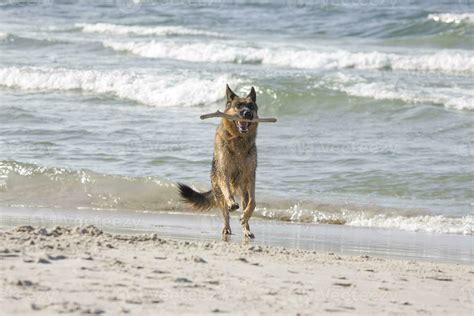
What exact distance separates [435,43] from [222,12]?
9480 mm

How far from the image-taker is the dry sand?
562 cm

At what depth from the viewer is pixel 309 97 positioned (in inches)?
762

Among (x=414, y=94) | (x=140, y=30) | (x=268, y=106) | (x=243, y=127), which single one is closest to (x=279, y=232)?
(x=243, y=127)

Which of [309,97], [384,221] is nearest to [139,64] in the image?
[309,97]

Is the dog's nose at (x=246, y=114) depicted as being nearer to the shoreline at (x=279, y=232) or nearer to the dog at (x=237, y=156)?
the dog at (x=237, y=156)

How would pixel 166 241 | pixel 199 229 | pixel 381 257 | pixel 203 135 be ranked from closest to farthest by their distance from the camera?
pixel 166 241 → pixel 381 257 → pixel 199 229 → pixel 203 135

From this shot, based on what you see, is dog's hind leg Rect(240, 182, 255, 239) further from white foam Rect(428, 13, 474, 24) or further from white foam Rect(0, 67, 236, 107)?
white foam Rect(428, 13, 474, 24)

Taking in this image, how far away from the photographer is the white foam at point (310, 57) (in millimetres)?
24375

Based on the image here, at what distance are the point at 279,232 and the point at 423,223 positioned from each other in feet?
5.17

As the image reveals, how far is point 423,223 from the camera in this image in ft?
35.0

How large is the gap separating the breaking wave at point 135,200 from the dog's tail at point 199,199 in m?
1.22

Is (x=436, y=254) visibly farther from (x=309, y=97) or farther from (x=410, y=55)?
(x=410, y=55)

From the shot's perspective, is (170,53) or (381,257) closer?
(381,257)

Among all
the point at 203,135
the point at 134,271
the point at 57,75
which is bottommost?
the point at 134,271
